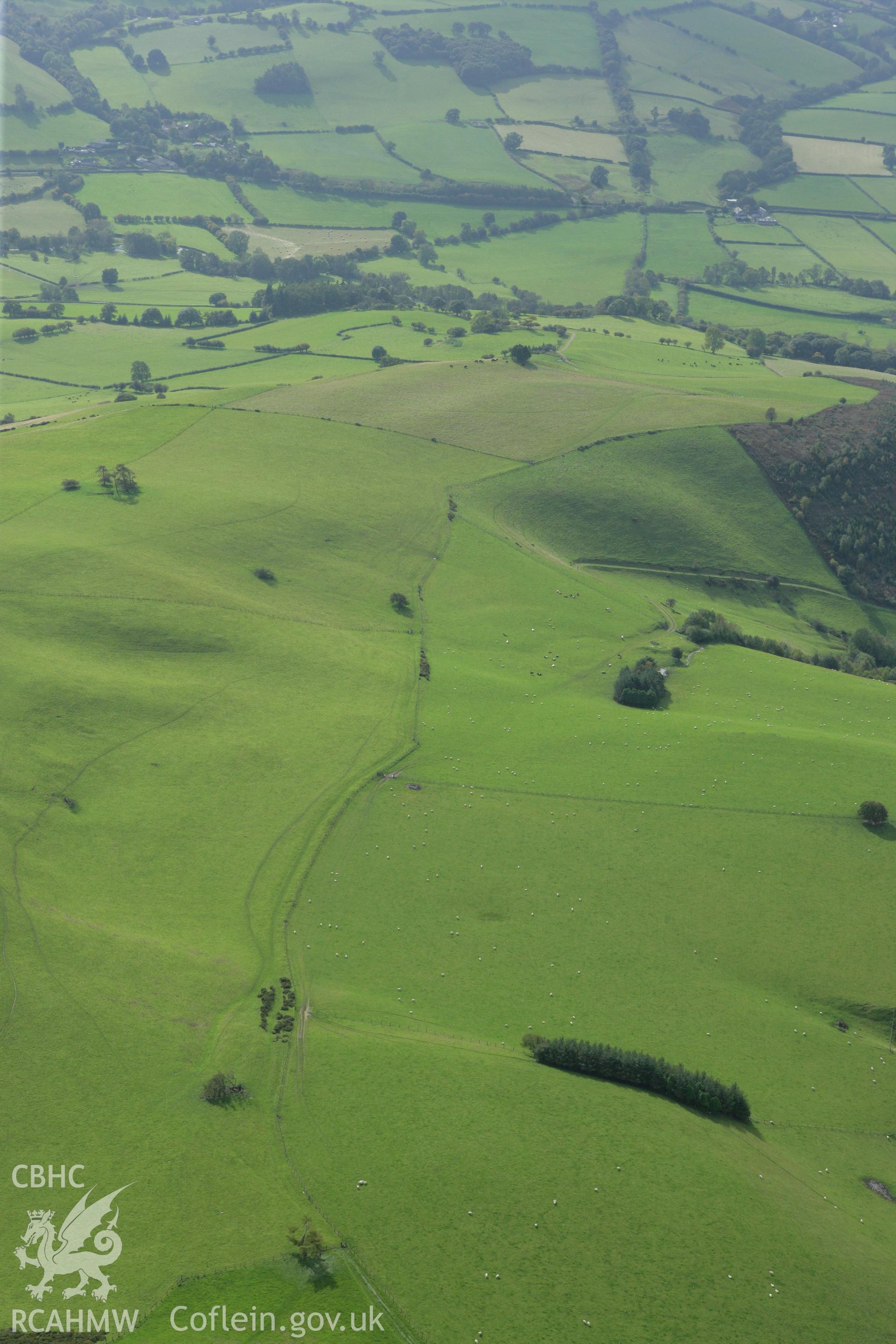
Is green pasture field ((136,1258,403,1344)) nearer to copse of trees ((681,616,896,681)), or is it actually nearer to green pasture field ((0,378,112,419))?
copse of trees ((681,616,896,681))

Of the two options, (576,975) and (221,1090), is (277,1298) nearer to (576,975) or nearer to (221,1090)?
(221,1090)

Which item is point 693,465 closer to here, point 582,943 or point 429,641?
point 429,641

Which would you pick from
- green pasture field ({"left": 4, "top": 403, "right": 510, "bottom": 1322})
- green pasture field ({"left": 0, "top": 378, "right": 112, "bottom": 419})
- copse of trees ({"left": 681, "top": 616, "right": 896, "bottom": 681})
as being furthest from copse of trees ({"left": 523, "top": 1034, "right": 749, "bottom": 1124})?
green pasture field ({"left": 0, "top": 378, "right": 112, "bottom": 419})

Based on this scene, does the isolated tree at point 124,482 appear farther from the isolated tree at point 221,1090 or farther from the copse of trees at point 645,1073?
the copse of trees at point 645,1073

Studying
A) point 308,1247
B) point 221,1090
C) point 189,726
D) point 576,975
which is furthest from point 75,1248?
point 189,726

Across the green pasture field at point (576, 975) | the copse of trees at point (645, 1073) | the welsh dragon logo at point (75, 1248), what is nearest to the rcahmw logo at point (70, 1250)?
the welsh dragon logo at point (75, 1248)
